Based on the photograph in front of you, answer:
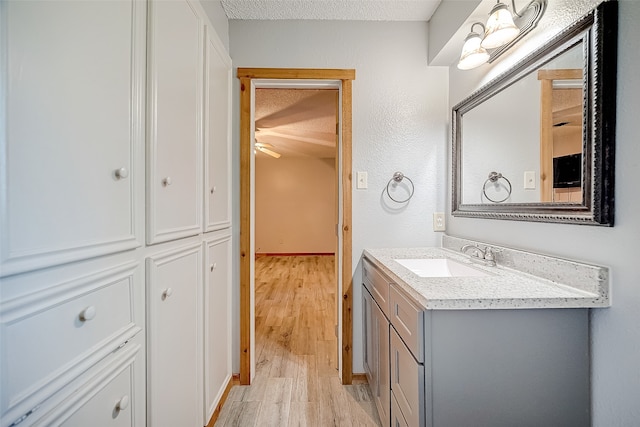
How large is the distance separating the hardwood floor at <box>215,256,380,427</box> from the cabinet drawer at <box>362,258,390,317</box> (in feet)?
2.27

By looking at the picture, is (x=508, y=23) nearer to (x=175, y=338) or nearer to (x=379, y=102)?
(x=379, y=102)

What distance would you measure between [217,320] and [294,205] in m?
5.21

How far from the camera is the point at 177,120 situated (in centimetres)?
113

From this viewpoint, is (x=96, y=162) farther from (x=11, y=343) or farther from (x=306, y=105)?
(x=306, y=105)

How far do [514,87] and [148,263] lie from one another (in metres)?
1.70

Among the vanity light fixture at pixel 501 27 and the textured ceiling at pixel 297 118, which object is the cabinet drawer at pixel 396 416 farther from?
the textured ceiling at pixel 297 118

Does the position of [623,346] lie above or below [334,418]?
above

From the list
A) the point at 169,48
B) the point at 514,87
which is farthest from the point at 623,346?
the point at 169,48

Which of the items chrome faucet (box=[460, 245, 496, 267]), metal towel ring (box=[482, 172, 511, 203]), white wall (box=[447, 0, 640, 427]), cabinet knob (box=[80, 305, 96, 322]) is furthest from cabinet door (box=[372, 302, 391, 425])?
cabinet knob (box=[80, 305, 96, 322])

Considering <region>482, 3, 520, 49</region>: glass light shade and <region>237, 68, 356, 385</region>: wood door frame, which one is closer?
<region>482, 3, 520, 49</region>: glass light shade

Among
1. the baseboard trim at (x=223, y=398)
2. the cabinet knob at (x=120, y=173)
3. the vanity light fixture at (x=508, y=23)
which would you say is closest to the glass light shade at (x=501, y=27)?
the vanity light fixture at (x=508, y=23)

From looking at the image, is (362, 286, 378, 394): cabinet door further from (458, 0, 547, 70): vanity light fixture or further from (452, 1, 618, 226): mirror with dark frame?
(458, 0, 547, 70): vanity light fixture

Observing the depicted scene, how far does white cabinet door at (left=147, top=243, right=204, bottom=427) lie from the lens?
97cm

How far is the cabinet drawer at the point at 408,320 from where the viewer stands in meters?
0.95
